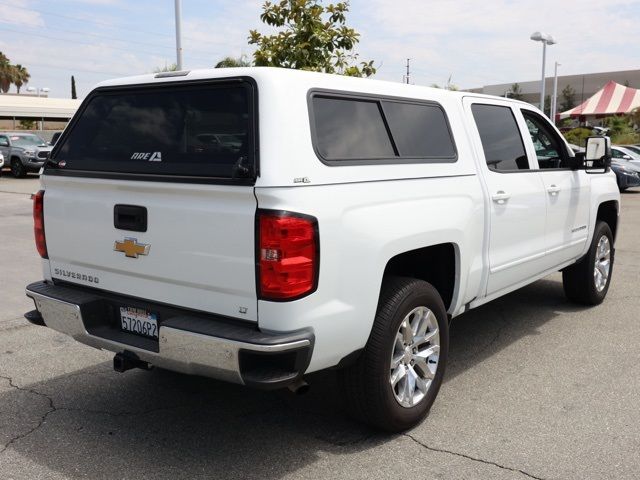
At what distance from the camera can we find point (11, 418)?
156 inches

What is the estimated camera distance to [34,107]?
149 ft

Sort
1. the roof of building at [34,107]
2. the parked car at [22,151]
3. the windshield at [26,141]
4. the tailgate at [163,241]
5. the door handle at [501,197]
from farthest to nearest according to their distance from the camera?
the roof of building at [34,107] → the windshield at [26,141] → the parked car at [22,151] → the door handle at [501,197] → the tailgate at [163,241]

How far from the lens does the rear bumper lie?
300cm

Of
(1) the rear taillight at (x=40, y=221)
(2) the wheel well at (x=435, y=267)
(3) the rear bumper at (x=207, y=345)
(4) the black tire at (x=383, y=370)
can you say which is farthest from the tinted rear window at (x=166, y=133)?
(2) the wheel well at (x=435, y=267)

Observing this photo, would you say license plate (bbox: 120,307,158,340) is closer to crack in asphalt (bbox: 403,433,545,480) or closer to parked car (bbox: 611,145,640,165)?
crack in asphalt (bbox: 403,433,545,480)

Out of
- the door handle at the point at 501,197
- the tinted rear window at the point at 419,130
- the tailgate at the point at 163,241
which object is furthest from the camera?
the door handle at the point at 501,197

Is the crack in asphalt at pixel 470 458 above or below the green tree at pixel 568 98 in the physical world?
below

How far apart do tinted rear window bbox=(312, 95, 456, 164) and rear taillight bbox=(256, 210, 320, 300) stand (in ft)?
1.47

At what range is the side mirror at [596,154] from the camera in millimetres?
5605

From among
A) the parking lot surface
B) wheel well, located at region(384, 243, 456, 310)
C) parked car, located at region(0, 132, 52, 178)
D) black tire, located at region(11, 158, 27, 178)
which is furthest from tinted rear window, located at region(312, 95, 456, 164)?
black tire, located at region(11, 158, 27, 178)

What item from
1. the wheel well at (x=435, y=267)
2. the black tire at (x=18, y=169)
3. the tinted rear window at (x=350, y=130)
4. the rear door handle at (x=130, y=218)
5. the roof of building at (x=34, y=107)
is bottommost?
the black tire at (x=18, y=169)

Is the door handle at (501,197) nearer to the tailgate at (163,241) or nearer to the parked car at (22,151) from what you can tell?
the tailgate at (163,241)

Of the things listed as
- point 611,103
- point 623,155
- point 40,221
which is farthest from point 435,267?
point 611,103

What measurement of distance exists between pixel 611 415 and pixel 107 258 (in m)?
3.05
